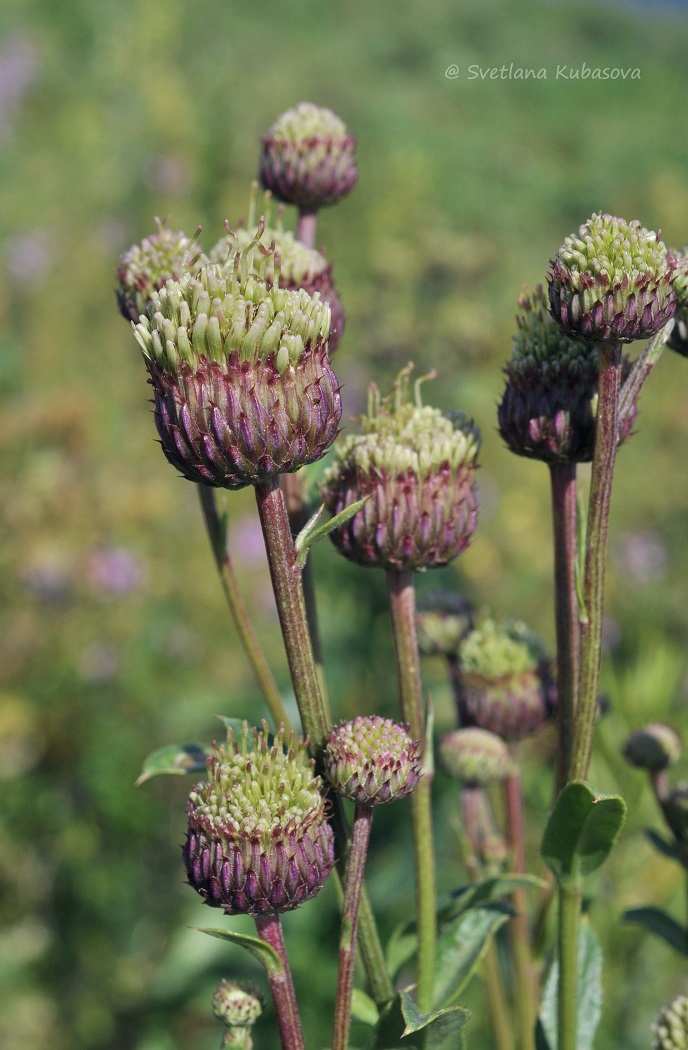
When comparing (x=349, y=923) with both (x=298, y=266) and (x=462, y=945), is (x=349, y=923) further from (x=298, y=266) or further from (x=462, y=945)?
(x=298, y=266)

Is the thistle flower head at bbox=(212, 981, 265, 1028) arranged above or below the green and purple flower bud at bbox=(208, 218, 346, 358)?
below

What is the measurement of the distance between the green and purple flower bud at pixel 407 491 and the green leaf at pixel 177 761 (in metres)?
0.37

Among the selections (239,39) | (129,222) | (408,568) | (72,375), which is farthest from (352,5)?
(408,568)

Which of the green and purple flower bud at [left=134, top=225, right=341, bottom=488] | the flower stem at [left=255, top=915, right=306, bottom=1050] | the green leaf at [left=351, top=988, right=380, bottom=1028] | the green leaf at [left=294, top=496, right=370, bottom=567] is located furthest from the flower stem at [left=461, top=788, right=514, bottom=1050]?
the green and purple flower bud at [left=134, top=225, right=341, bottom=488]

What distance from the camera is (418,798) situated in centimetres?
143

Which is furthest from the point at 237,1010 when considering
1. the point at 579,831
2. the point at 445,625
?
the point at 445,625

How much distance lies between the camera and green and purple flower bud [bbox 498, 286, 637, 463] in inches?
56.3

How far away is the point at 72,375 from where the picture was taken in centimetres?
795

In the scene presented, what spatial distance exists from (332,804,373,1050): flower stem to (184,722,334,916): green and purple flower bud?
0.10 ft

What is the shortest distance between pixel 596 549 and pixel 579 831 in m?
0.36

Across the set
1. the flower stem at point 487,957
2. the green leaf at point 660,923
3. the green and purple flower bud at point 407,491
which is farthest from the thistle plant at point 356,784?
the green leaf at point 660,923

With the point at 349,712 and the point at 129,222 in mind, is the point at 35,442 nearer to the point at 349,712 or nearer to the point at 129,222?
the point at 349,712

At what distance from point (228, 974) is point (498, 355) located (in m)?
4.86

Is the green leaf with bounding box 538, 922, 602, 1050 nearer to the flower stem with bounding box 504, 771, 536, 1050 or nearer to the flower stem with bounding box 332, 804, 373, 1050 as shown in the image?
the flower stem with bounding box 504, 771, 536, 1050
